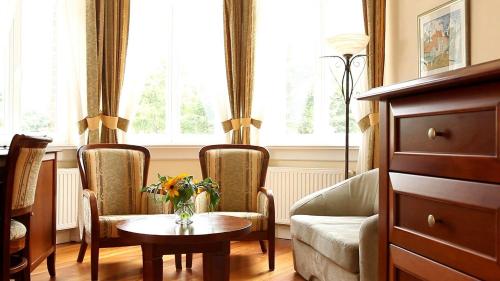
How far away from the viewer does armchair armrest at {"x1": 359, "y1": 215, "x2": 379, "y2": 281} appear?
2170mm

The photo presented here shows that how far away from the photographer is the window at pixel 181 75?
4.62 meters

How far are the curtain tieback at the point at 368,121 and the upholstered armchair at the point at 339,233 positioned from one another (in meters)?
0.83

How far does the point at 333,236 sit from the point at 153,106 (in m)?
2.78

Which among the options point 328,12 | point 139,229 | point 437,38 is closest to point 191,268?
point 139,229

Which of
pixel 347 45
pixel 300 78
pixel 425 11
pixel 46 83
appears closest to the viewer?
pixel 425 11

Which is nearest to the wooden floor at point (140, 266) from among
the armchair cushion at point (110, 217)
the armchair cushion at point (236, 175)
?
the armchair cushion at point (110, 217)

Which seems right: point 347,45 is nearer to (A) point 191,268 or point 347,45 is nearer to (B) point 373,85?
(B) point 373,85

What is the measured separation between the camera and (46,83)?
170 inches

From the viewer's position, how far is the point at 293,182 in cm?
435

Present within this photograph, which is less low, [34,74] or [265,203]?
[34,74]

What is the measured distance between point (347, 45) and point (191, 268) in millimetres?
2224

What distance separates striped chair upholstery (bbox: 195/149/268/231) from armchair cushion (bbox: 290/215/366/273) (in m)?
0.68

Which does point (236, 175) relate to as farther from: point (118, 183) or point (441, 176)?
point (441, 176)

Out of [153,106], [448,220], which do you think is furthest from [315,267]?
[153,106]
